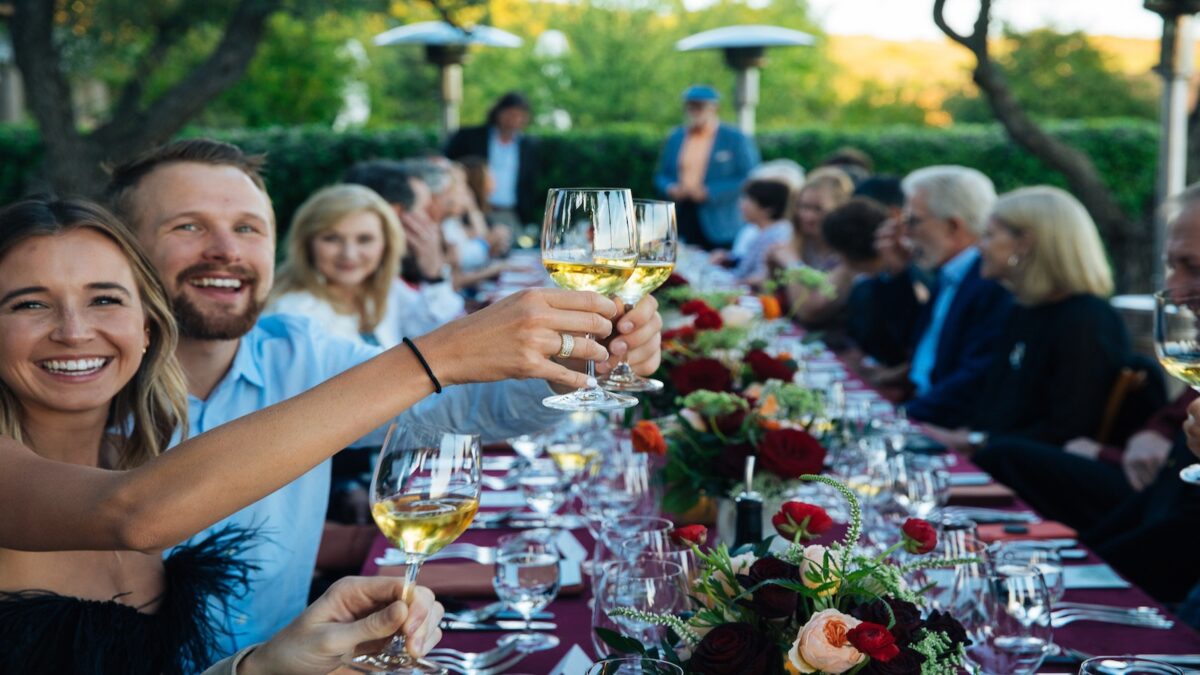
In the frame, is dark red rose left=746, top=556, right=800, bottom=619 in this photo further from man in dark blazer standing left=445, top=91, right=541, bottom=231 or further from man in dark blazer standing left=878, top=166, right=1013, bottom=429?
man in dark blazer standing left=445, top=91, right=541, bottom=231

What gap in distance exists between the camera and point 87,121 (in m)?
23.3

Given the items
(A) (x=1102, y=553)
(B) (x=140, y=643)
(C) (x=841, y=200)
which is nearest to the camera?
(B) (x=140, y=643)

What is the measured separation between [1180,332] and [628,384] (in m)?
0.94

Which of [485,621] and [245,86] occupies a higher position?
[245,86]

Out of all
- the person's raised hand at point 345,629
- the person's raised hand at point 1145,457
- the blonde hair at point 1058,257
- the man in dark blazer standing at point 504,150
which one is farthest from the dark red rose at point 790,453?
the man in dark blazer standing at point 504,150

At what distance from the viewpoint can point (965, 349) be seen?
5.09m

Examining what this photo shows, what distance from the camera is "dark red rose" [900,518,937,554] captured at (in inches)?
64.3

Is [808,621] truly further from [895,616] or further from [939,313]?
[939,313]

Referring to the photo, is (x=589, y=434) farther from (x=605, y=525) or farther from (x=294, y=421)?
(x=294, y=421)

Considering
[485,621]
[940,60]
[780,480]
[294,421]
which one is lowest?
[485,621]

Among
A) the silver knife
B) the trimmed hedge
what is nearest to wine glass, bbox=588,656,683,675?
the silver knife

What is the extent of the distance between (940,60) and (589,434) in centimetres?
3152

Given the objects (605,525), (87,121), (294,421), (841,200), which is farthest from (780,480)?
(87,121)

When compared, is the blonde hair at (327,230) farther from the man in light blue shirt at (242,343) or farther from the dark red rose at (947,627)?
the dark red rose at (947,627)
